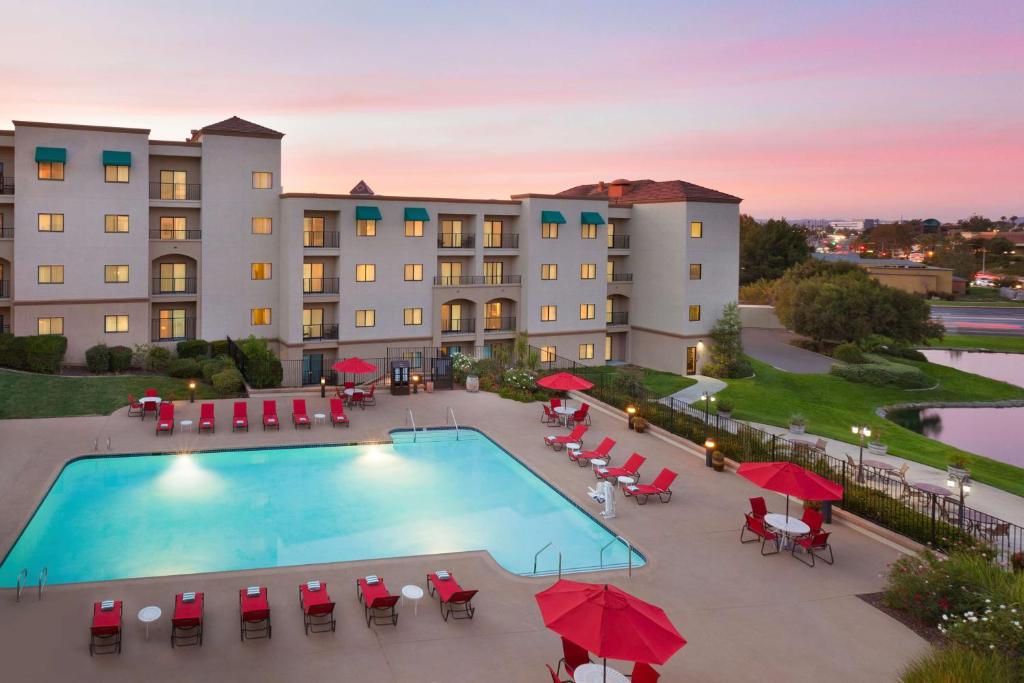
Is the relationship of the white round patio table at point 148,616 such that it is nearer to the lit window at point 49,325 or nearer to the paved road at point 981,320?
the lit window at point 49,325

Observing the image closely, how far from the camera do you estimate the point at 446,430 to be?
25.6 metres

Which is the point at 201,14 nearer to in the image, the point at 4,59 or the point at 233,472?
the point at 4,59

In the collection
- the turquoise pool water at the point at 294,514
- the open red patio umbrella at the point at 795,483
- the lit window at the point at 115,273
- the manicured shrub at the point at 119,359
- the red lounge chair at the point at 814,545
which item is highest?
the lit window at the point at 115,273

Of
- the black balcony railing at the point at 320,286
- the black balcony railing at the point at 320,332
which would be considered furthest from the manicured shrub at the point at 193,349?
the black balcony railing at the point at 320,286

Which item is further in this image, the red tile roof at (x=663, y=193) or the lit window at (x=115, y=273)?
the red tile roof at (x=663, y=193)

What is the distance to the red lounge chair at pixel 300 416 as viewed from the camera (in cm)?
2495

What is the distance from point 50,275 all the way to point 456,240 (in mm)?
21379

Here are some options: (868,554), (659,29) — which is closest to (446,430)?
(868,554)

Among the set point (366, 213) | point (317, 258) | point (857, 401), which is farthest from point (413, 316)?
point (857, 401)

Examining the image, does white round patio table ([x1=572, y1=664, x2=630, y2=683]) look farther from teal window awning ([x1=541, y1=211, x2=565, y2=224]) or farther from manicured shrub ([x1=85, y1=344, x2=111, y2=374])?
teal window awning ([x1=541, y1=211, x2=565, y2=224])

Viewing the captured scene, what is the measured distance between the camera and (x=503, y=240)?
4653cm

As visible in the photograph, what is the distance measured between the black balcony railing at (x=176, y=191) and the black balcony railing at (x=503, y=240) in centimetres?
1663

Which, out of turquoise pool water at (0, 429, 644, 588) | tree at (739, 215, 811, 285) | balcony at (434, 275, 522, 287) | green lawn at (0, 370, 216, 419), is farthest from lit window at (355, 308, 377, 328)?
tree at (739, 215, 811, 285)

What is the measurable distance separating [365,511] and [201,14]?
2399 cm
